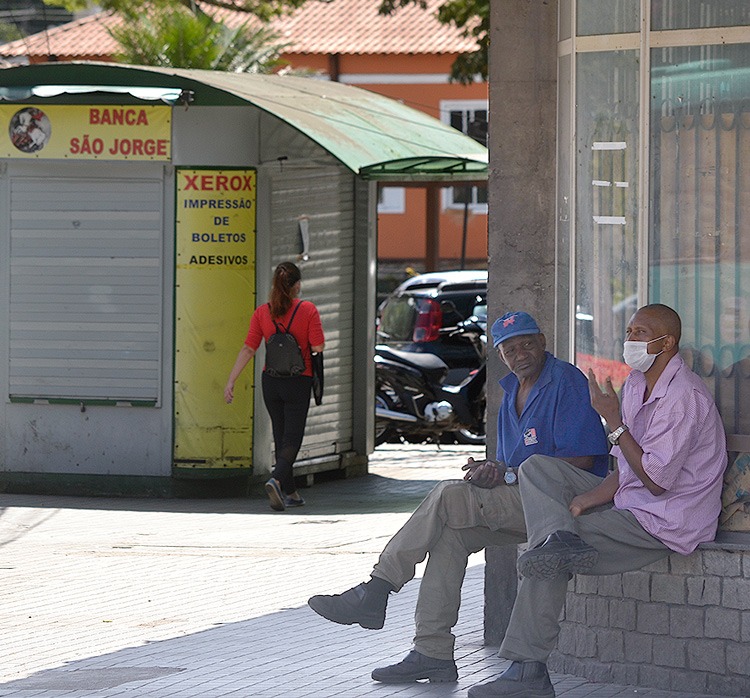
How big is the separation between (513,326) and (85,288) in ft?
21.9

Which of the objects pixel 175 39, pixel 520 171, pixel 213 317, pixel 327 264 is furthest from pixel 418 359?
pixel 175 39

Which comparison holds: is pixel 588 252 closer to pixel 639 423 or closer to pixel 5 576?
pixel 639 423

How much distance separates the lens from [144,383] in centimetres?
1272

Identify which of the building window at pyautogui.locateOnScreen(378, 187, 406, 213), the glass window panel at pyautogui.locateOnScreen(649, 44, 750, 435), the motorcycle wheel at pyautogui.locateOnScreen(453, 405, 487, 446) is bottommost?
the motorcycle wheel at pyautogui.locateOnScreen(453, 405, 487, 446)

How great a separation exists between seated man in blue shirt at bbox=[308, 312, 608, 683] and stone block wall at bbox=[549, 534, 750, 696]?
46 cm

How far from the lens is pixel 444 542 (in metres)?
6.63

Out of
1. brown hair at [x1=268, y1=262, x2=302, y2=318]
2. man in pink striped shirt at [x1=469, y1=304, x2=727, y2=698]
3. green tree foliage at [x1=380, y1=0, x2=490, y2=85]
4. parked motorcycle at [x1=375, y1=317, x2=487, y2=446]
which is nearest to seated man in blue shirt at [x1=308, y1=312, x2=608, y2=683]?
man in pink striped shirt at [x1=469, y1=304, x2=727, y2=698]

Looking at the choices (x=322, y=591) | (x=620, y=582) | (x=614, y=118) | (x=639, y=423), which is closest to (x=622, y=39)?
(x=614, y=118)

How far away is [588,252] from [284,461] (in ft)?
17.4

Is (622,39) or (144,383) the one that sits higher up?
(622,39)

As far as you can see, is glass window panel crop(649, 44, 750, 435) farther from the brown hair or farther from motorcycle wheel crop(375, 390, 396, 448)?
motorcycle wheel crop(375, 390, 396, 448)

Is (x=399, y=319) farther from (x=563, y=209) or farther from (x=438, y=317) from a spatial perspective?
(x=563, y=209)

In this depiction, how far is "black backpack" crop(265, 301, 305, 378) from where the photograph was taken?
12.0 m

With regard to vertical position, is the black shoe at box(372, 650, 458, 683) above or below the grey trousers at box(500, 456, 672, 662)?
below
